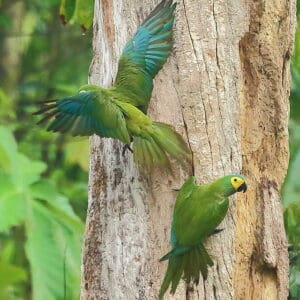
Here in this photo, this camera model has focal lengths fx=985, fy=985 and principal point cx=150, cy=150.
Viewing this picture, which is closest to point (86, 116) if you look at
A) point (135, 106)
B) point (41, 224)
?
point (135, 106)

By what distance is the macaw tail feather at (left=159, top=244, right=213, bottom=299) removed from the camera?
7.02 ft

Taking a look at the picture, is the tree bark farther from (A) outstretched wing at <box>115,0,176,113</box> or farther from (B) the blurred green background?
(B) the blurred green background

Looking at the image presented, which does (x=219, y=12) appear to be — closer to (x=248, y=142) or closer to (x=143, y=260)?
(x=248, y=142)

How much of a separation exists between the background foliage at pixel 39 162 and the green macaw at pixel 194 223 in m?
0.62

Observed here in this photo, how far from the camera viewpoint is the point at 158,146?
209 cm

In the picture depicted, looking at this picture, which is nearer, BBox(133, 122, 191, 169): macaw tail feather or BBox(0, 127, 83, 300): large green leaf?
BBox(133, 122, 191, 169): macaw tail feather

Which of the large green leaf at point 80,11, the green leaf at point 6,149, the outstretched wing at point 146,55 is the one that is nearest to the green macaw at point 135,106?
the outstretched wing at point 146,55

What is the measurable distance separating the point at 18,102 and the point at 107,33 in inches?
121

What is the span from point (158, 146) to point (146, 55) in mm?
245

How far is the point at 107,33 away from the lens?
7.94 ft

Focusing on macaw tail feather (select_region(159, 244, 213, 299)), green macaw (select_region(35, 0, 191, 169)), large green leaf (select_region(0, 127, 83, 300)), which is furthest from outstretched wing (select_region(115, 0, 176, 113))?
large green leaf (select_region(0, 127, 83, 300))

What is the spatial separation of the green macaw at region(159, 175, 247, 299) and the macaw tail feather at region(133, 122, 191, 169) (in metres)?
0.08

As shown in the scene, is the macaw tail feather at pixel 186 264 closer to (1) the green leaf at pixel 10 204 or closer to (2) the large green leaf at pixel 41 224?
(2) the large green leaf at pixel 41 224

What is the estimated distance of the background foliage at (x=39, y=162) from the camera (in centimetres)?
286
